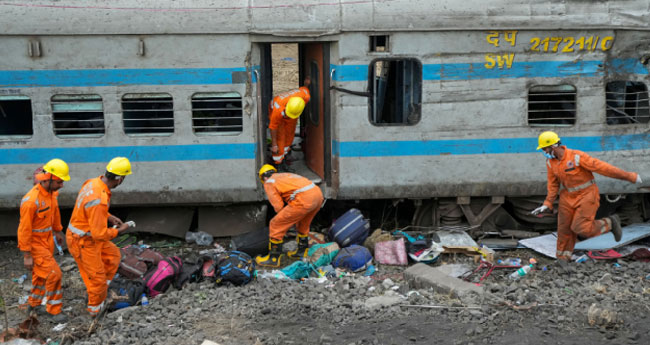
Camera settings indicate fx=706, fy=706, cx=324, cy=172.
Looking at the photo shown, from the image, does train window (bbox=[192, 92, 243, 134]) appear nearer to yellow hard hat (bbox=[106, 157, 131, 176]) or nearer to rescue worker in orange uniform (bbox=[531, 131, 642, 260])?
yellow hard hat (bbox=[106, 157, 131, 176])

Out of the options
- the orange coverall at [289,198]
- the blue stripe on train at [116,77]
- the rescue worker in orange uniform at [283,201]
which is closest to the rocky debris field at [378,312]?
the rescue worker in orange uniform at [283,201]

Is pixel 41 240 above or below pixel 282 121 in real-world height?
below

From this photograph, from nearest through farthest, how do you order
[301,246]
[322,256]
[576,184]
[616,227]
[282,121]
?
[576,184], [616,227], [322,256], [301,246], [282,121]

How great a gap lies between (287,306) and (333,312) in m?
0.53

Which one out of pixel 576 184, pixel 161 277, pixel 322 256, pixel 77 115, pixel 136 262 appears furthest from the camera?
pixel 77 115

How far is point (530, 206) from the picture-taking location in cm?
1009

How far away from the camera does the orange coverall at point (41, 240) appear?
7.31 metres

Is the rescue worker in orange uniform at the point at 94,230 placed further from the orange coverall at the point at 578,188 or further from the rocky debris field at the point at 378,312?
the orange coverall at the point at 578,188

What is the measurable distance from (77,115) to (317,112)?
331cm

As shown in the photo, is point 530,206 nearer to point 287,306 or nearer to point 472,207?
point 472,207

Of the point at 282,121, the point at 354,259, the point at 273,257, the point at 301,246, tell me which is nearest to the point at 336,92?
the point at 282,121

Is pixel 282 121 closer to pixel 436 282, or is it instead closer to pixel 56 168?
pixel 436 282

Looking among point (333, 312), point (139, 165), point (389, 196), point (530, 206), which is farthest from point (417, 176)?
point (139, 165)

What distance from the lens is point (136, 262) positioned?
333 inches
